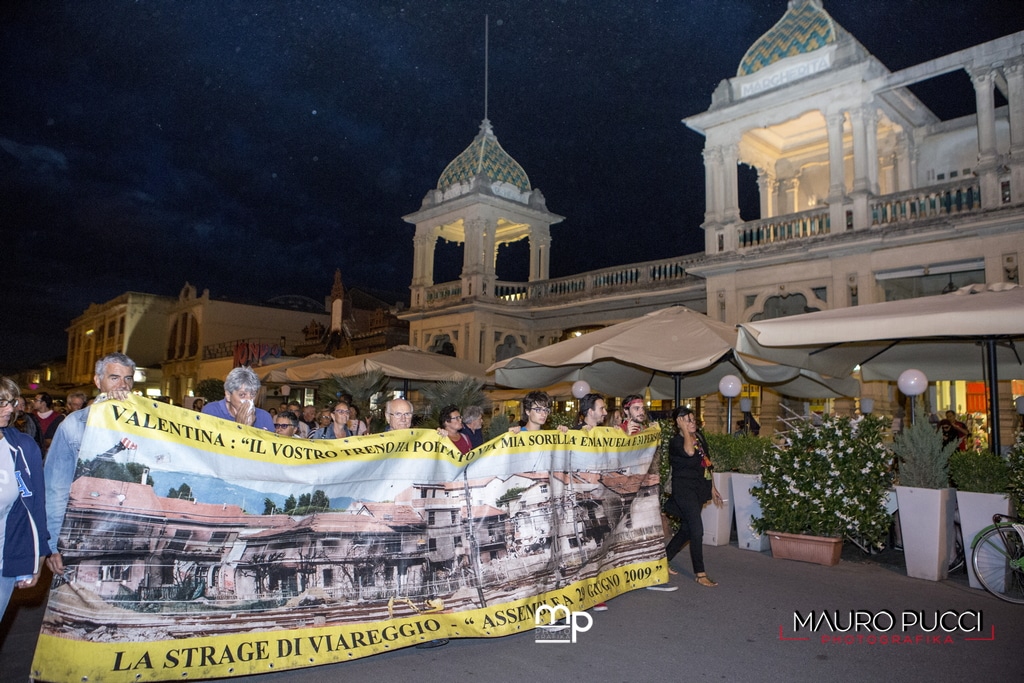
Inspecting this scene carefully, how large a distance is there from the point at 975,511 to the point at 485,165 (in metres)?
21.7

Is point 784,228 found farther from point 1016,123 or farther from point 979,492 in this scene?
point 979,492

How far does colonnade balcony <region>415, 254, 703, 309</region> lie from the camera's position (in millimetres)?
21688

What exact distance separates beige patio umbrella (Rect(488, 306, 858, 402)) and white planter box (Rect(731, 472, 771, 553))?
5.68 ft

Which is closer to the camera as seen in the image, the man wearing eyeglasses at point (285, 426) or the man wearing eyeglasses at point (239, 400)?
the man wearing eyeglasses at point (239, 400)

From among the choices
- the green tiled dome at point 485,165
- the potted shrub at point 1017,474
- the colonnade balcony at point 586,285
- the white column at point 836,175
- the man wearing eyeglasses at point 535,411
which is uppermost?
the green tiled dome at point 485,165

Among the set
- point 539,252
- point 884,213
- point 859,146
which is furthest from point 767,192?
point 539,252

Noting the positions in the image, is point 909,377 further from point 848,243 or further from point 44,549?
point 44,549

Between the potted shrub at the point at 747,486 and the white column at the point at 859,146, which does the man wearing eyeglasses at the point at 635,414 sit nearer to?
the potted shrub at the point at 747,486

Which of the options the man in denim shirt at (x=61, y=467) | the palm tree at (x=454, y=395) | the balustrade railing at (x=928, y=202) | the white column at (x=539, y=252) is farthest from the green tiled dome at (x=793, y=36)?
the man in denim shirt at (x=61, y=467)

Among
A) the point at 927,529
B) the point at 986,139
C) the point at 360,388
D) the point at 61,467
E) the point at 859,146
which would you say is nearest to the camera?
the point at 61,467

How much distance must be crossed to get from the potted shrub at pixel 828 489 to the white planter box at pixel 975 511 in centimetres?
86

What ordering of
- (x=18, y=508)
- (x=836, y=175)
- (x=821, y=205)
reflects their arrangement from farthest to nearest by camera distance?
(x=821, y=205) → (x=836, y=175) → (x=18, y=508)

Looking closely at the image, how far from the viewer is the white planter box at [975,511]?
750 centimetres

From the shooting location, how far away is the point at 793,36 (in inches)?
736
